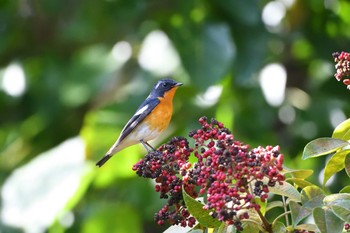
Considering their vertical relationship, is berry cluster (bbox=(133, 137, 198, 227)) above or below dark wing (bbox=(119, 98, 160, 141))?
below

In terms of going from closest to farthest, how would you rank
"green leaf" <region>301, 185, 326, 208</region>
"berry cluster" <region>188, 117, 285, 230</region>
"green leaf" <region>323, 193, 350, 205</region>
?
"berry cluster" <region>188, 117, 285, 230</region>
"green leaf" <region>323, 193, 350, 205</region>
"green leaf" <region>301, 185, 326, 208</region>

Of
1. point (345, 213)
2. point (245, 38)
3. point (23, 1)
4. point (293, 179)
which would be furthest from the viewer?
point (23, 1)

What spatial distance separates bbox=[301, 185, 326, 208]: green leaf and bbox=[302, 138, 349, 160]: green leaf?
0.11m

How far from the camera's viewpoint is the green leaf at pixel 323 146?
3162mm

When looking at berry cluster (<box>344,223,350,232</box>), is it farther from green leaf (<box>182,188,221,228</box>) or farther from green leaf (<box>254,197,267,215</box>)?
green leaf (<box>182,188,221,228</box>)

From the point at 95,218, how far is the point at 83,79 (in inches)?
58.6

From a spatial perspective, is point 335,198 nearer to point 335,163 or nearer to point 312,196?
point 312,196

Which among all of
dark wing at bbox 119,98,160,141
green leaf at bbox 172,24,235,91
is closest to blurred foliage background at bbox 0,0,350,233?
green leaf at bbox 172,24,235,91

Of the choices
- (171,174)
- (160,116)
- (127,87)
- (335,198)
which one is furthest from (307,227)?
(127,87)

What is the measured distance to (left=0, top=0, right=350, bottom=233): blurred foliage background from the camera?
22.6 feet

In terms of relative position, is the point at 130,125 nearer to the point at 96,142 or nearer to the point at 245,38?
the point at 96,142

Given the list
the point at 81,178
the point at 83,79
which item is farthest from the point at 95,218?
the point at 83,79

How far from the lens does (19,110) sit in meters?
8.75

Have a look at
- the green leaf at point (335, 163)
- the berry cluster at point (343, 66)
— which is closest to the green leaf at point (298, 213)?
the green leaf at point (335, 163)
